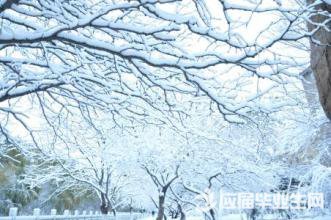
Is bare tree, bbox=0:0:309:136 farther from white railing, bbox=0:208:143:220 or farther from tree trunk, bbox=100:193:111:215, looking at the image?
tree trunk, bbox=100:193:111:215

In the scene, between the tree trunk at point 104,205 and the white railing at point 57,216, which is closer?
the white railing at point 57,216

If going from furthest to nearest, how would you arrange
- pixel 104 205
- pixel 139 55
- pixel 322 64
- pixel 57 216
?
pixel 104 205
pixel 57 216
pixel 322 64
pixel 139 55

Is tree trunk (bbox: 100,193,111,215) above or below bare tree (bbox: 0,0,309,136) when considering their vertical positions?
below

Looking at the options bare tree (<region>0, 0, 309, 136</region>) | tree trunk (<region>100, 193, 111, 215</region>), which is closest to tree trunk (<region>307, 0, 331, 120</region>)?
bare tree (<region>0, 0, 309, 136</region>)

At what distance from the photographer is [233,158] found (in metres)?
15.0

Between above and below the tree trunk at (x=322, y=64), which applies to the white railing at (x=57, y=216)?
below

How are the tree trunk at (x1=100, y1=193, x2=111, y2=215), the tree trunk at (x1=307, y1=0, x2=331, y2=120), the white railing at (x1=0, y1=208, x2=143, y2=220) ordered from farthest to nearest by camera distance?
1. the tree trunk at (x1=100, y1=193, x2=111, y2=215)
2. the white railing at (x1=0, y1=208, x2=143, y2=220)
3. the tree trunk at (x1=307, y1=0, x2=331, y2=120)

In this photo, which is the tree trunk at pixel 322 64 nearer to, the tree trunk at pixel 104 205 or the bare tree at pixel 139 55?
the bare tree at pixel 139 55

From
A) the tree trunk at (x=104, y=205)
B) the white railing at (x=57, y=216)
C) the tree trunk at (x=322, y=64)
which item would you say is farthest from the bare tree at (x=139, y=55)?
the tree trunk at (x=104, y=205)

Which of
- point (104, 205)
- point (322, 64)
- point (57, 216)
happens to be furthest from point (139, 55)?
point (104, 205)

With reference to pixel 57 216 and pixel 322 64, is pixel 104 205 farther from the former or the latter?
pixel 322 64

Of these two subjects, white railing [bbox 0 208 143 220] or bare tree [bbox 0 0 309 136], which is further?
white railing [bbox 0 208 143 220]

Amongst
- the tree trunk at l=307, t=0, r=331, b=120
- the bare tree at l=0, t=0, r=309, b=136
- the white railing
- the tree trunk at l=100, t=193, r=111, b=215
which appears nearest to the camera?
the bare tree at l=0, t=0, r=309, b=136

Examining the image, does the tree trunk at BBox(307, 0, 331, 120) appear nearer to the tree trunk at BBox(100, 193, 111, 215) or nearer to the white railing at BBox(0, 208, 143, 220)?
the white railing at BBox(0, 208, 143, 220)
